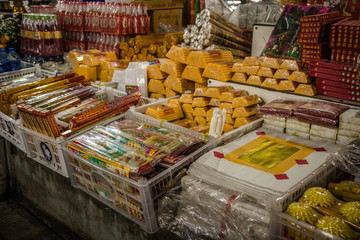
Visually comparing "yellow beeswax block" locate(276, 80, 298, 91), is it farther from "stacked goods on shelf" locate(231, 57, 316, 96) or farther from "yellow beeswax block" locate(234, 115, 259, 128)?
"yellow beeswax block" locate(234, 115, 259, 128)

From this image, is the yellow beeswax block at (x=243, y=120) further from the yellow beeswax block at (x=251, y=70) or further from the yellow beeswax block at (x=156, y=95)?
the yellow beeswax block at (x=156, y=95)

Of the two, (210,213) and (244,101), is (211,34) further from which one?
(210,213)

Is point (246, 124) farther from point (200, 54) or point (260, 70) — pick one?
point (200, 54)

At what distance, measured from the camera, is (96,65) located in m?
4.45

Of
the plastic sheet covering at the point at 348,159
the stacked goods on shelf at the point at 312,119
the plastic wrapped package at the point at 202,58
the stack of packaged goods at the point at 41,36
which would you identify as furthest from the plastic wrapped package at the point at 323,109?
the stack of packaged goods at the point at 41,36

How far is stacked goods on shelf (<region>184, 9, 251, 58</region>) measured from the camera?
3.97 metres

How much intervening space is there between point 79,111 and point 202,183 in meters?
1.67

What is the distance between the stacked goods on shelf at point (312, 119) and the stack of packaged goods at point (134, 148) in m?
0.63

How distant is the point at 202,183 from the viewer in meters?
1.91

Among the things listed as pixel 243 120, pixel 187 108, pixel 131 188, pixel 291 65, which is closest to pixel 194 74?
pixel 187 108

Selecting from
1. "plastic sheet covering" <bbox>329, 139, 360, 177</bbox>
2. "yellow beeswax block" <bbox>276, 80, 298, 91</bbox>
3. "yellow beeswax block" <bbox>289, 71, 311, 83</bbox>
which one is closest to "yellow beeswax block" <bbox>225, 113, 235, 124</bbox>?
"yellow beeswax block" <bbox>276, 80, 298, 91</bbox>

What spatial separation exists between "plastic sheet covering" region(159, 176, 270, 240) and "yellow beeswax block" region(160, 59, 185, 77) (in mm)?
1673

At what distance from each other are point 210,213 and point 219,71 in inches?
66.2

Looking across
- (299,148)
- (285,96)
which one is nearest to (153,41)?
(285,96)
